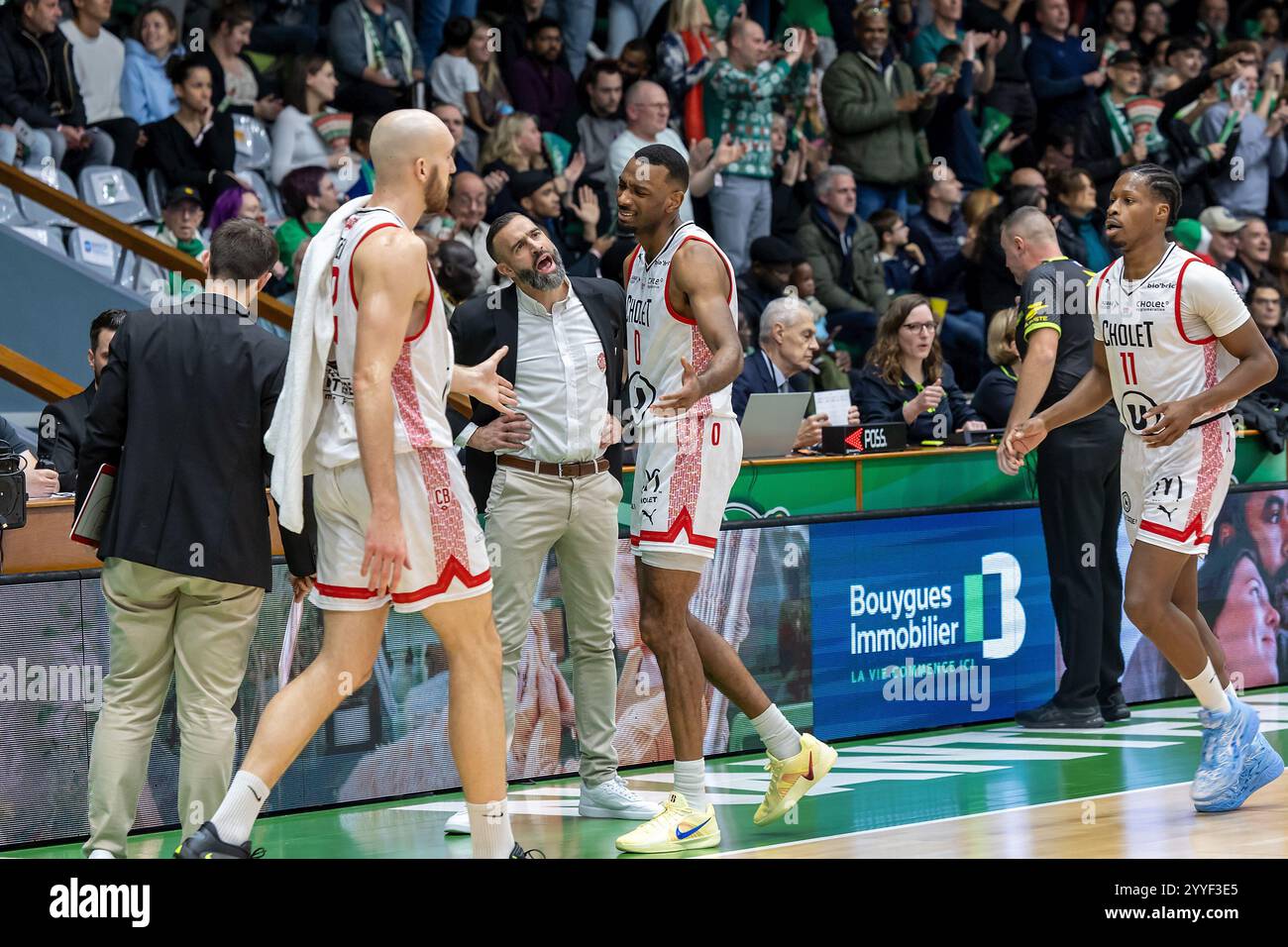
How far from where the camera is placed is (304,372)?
506cm

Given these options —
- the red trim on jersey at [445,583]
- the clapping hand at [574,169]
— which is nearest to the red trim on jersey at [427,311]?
the red trim on jersey at [445,583]

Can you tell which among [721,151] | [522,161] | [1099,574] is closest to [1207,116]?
[721,151]

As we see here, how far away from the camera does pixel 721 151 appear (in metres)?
12.5

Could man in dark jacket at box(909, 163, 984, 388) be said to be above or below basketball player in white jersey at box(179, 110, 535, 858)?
above

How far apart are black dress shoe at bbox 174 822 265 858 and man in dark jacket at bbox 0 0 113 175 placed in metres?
6.80

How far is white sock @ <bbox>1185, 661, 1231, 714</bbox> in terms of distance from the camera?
6789 millimetres

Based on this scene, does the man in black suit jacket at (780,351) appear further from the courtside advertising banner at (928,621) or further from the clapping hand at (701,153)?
the clapping hand at (701,153)

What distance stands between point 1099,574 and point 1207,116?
818cm

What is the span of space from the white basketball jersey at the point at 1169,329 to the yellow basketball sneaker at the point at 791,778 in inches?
67.2

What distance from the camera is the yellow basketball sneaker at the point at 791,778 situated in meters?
6.50

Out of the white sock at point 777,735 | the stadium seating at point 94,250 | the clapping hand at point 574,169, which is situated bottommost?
the white sock at point 777,735

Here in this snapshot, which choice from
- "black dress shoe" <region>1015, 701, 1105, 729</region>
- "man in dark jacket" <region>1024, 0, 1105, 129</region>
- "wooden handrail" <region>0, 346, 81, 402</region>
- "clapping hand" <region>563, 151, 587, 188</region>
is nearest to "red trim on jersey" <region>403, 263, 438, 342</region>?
"wooden handrail" <region>0, 346, 81, 402</region>

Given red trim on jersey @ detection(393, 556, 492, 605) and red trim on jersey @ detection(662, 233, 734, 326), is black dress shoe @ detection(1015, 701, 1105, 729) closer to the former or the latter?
red trim on jersey @ detection(662, 233, 734, 326)
